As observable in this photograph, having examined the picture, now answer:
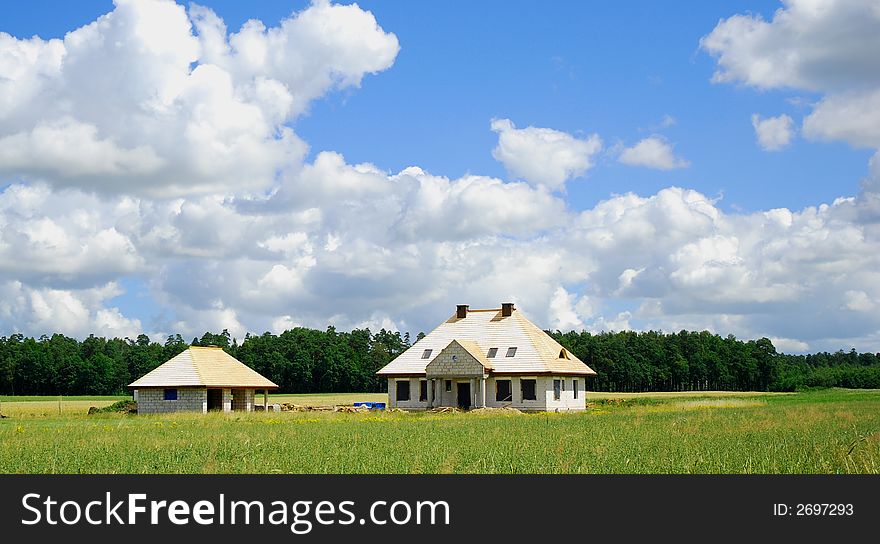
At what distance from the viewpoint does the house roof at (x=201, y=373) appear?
174 ft

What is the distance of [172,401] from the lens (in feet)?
176

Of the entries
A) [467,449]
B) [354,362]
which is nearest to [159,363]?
[354,362]

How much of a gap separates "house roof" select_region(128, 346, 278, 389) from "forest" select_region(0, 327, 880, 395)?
62637mm

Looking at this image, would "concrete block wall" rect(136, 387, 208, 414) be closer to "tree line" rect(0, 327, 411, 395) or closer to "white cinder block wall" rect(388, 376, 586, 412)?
"white cinder block wall" rect(388, 376, 586, 412)

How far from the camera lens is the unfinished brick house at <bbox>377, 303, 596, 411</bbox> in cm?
5638

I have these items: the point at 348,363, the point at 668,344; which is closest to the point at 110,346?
the point at 348,363

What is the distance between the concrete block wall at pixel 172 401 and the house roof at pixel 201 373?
57 centimetres

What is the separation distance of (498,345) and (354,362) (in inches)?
2541

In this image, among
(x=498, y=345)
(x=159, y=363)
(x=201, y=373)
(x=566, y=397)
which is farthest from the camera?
(x=159, y=363)

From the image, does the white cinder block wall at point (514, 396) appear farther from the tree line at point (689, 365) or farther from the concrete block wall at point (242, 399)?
the tree line at point (689, 365)

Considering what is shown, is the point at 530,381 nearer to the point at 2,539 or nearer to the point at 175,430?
the point at 175,430

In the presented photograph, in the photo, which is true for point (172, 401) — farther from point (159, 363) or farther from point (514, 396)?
point (159, 363)

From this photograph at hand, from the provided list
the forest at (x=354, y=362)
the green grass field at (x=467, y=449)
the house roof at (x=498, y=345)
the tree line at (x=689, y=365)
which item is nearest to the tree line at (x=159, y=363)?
the forest at (x=354, y=362)

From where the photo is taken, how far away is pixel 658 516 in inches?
496
